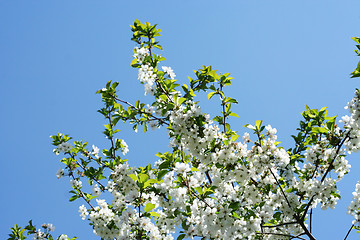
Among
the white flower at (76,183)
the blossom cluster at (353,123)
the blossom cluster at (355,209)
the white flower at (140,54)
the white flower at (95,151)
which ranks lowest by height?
the blossom cluster at (355,209)

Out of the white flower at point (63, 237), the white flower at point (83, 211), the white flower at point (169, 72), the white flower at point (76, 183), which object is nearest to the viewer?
the white flower at point (169, 72)

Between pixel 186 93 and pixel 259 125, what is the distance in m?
1.39

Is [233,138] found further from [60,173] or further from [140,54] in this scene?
[60,173]

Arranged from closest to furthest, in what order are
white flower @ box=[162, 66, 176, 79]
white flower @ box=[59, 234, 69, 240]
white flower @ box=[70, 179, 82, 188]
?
white flower @ box=[162, 66, 176, 79]
white flower @ box=[59, 234, 69, 240]
white flower @ box=[70, 179, 82, 188]

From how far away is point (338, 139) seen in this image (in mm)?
4738

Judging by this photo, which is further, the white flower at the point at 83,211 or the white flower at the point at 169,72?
the white flower at the point at 83,211

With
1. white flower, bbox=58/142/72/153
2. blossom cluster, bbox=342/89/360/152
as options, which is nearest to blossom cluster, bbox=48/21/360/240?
blossom cluster, bbox=342/89/360/152

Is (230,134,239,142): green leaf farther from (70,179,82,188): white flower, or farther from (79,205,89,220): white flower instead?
(79,205,89,220): white flower

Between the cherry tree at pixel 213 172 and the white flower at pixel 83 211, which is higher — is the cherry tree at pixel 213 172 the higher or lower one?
the lower one

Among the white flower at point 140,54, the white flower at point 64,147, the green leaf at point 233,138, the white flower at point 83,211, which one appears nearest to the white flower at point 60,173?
the white flower at point 64,147

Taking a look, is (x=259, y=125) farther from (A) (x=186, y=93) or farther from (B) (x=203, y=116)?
(A) (x=186, y=93)

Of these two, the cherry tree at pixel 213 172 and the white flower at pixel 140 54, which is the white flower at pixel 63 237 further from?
the white flower at pixel 140 54

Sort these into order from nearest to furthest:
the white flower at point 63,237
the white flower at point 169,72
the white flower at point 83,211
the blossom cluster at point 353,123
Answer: the blossom cluster at point 353,123, the white flower at point 169,72, the white flower at point 63,237, the white flower at point 83,211

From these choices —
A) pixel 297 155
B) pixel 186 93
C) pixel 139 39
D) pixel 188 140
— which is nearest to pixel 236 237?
pixel 188 140
